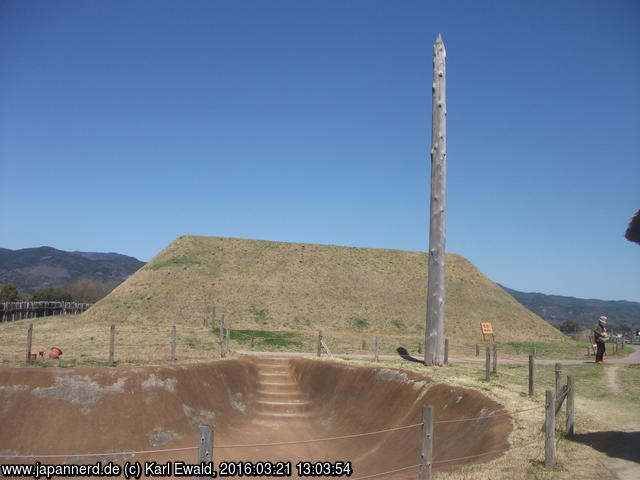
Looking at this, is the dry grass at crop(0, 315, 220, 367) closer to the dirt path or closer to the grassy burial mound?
the grassy burial mound

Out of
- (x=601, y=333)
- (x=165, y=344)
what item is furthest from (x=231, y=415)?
(x=601, y=333)

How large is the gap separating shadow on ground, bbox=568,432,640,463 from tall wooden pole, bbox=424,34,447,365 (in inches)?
459

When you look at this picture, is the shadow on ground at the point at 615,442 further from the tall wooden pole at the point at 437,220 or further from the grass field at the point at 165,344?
the grass field at the point at 165,344

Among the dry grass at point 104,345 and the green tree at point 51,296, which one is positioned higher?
the green tree at point 51,296

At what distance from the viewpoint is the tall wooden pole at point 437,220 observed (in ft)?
77.2

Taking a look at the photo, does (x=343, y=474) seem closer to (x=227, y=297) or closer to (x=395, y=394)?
(x=395, y=394)

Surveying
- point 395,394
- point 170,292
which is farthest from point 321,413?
point 170,292

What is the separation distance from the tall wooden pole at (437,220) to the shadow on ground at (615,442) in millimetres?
11648

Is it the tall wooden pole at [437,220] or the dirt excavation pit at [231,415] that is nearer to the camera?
the dirt excavation pit at [231,415]

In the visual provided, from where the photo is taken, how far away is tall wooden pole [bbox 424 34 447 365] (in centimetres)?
2353

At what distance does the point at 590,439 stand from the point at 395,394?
793 cm

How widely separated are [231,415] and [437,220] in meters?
11.8

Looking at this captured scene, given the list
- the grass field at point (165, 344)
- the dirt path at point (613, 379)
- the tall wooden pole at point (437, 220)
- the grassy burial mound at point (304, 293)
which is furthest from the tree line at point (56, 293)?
the dirt path at point (613, 379)

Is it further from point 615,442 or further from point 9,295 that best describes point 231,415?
point 9,295
